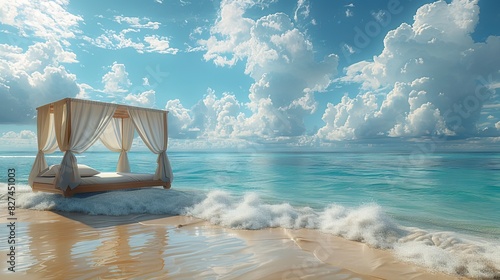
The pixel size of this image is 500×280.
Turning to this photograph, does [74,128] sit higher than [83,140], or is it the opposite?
[74,128]

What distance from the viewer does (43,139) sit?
27.8ft

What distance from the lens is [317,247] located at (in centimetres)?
375

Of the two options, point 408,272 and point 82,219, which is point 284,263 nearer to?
point 408,272

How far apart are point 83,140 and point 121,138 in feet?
8.01

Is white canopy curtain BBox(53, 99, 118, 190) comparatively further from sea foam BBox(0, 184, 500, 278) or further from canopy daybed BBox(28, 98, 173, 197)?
sea foam BBox(0, 184, 500, 278)

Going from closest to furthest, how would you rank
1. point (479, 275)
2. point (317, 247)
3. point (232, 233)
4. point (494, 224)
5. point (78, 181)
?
1. point (479, 275)
2. point (317, 247)
3. point (232, 233)
4. point (494, 224)
5. point (78, 181)

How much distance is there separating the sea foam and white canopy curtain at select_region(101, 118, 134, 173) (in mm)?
2729

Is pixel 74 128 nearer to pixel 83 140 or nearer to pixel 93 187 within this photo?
pixel 83 140

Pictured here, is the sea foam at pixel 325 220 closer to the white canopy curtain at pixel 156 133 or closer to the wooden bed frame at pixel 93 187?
the wooden bed frame at pixel 93 187

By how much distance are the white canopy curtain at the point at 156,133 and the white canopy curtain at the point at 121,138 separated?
4.51 feet

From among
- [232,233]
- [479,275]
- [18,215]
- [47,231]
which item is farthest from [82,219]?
[479,275]

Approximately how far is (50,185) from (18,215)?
1.48 m

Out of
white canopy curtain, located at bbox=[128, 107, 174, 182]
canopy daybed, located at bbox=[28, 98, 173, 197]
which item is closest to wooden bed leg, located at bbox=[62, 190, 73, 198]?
canopy daybed, located at bbox=[28, 98, 173, 197]

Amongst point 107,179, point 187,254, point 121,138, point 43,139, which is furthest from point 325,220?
point 43,139
